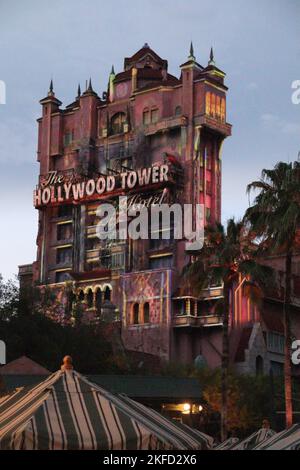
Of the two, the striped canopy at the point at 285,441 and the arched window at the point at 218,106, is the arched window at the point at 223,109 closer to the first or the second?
the arched window at the point at 218,106

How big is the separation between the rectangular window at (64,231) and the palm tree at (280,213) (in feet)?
176

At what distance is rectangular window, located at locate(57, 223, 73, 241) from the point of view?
306ft

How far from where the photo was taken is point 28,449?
53.5 feet

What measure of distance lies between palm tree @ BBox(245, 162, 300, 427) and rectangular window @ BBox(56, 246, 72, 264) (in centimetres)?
5258

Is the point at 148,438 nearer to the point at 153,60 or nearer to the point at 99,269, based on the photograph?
the point at 99,269

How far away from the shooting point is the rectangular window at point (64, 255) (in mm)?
92125

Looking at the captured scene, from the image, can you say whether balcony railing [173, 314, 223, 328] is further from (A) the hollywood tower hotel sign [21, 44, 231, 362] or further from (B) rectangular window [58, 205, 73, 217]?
(B) rectangular window [58, 205, 73, 217]

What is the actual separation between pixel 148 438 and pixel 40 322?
1898 inches

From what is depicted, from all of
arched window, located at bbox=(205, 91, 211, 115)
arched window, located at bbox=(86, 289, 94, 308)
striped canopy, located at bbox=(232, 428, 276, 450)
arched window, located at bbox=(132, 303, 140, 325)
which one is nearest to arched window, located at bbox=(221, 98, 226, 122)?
arched window, located at bbox=(205, 91, 211, 115)

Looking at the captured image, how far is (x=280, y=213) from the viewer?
39.4m

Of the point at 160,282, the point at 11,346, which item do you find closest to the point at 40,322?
the point at 11,346

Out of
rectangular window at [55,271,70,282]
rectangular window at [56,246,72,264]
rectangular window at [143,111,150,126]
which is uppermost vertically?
rectangular window at [143,111,150,126]

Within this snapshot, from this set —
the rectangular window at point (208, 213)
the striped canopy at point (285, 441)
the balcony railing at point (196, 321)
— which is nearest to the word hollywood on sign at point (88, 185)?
the rectangular window at point (208, 213)

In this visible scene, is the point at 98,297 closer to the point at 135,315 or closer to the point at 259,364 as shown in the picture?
the point at 135,315
